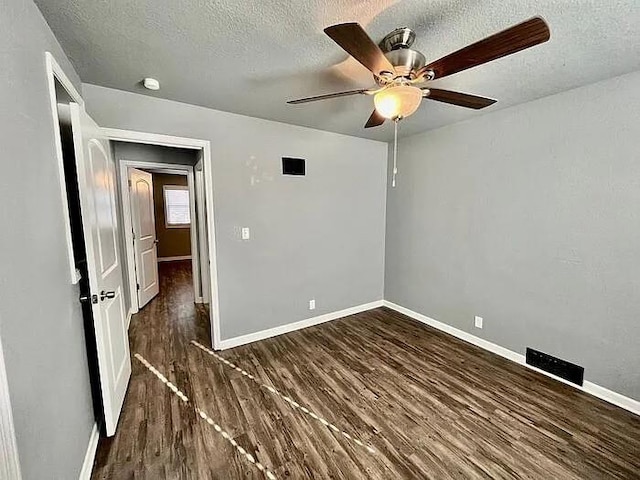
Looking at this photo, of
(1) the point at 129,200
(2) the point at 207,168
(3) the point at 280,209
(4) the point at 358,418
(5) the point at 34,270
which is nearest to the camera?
(5) the point at 34,270

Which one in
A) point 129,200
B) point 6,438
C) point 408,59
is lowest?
point 6,438

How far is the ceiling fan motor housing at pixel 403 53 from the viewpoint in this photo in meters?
1.50

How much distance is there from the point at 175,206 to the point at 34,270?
686cm

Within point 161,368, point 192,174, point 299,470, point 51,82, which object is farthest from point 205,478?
point 192,174

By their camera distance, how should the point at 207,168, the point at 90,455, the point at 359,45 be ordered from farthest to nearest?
the point at 207,168, the point at 90,455, the point at 359,45

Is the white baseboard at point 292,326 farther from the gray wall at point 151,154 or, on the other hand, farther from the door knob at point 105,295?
the gray wall at point 151,154

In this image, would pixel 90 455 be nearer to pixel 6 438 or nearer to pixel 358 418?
pixel 6 438

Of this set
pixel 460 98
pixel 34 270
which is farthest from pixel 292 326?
pixel 460 98

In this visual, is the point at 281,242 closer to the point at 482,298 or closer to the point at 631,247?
the point at 482,298

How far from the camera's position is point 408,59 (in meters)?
1.53

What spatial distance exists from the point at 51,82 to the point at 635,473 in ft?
12.1

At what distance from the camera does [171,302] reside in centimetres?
432

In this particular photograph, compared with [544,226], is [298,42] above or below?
above

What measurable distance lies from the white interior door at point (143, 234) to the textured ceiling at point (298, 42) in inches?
83.3
